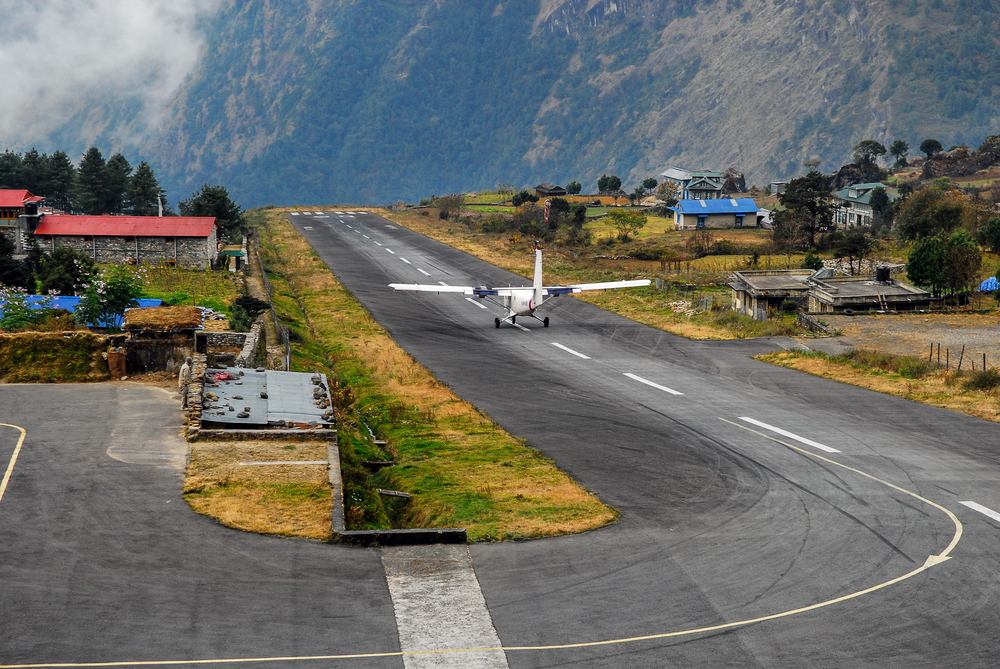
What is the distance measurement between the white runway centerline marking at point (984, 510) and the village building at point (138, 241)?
65270mm

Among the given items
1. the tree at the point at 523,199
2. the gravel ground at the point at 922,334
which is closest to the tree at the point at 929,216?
the gravel ground at the point at 922,334

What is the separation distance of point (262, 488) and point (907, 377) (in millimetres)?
33050

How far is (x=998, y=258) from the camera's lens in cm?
8644

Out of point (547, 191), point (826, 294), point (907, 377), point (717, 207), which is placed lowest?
point (907, 377)

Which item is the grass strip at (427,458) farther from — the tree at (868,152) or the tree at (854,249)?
the tree at (868,152)

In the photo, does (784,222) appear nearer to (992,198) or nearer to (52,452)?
(992,198)

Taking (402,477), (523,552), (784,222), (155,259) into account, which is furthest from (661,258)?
(523,552)

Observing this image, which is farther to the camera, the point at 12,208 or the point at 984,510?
the point at 12,208

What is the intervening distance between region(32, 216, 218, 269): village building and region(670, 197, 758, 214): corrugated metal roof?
265ft

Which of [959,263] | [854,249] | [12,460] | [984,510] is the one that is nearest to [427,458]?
[12,460]

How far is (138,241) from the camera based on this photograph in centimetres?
7538

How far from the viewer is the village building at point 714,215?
5272 inches

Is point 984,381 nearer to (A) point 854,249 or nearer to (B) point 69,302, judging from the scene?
(B) point 69,302

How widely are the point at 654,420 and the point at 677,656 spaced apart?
18757 mm
